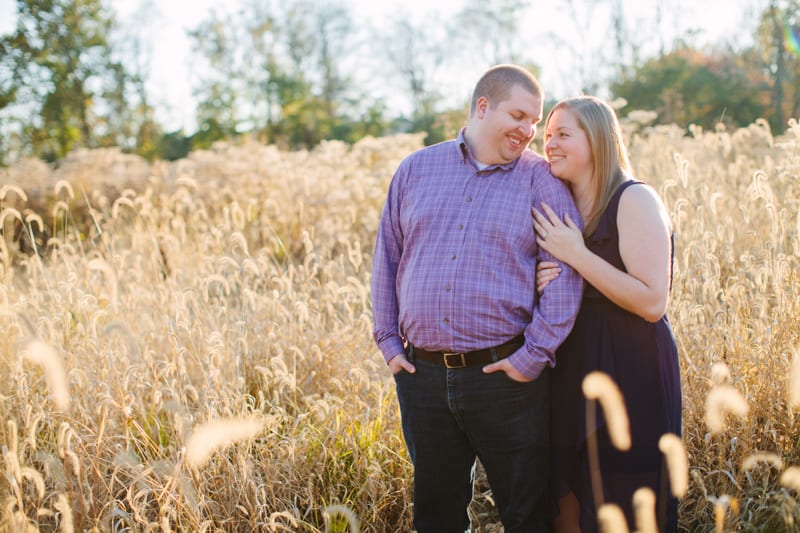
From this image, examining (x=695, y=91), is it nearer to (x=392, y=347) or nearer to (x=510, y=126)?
(x=510, y=126)

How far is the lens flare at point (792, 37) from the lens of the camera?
54.4 ft

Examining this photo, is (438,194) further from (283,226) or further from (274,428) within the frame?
(283,226)

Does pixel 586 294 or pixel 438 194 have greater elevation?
pixel 438 194

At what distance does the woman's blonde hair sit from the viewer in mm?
2746

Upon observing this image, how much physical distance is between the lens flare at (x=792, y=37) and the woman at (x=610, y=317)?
56.2 ft

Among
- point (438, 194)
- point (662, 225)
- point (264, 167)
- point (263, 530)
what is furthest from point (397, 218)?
point (264, 167)

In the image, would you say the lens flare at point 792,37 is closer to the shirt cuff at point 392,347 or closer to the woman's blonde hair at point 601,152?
the woman's blonde hair at point 601,152

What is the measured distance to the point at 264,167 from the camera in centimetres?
865

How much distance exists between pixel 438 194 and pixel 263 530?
5.59 feet

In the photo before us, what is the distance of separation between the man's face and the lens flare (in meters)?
17.2

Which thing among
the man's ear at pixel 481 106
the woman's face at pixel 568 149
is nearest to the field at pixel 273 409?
the woman's face at pixel 568 149

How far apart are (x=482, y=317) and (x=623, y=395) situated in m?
0.63

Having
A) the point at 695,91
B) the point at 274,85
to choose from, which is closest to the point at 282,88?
the point at 274,85

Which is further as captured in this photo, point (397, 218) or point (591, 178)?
point (397, 218)
